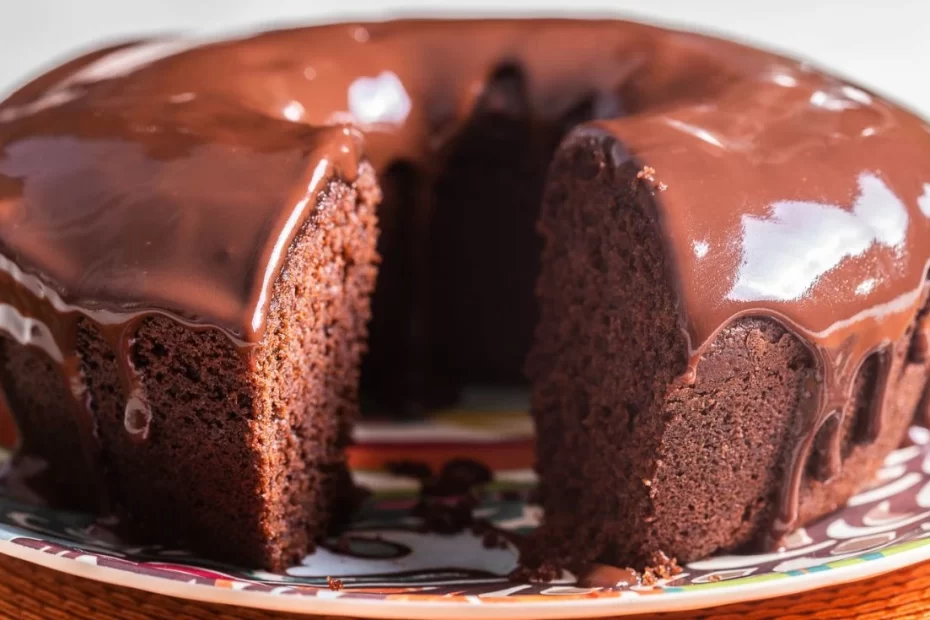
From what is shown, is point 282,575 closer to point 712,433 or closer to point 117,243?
point 117,243

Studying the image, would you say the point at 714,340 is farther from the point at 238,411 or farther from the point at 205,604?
the point at 205,604

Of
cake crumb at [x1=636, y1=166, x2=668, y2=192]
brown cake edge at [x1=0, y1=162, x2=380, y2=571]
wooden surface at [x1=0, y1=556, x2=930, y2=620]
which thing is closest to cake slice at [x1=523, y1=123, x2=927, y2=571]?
cake crumb at [x1=636, y1=166, x2=668, y2=192]

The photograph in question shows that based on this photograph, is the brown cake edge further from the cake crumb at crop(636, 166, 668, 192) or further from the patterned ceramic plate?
the cake crumb at crop(636, 166, 668, 192)

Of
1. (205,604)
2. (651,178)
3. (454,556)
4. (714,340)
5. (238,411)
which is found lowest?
(454,556)

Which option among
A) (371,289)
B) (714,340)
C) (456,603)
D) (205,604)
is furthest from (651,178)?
(205,604)

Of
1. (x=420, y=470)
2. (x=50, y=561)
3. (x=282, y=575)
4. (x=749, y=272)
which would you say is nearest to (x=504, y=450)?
(x=420, y=470)

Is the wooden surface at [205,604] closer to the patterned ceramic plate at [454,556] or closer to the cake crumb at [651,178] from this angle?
the patterned ceramic plate at [454,556]
